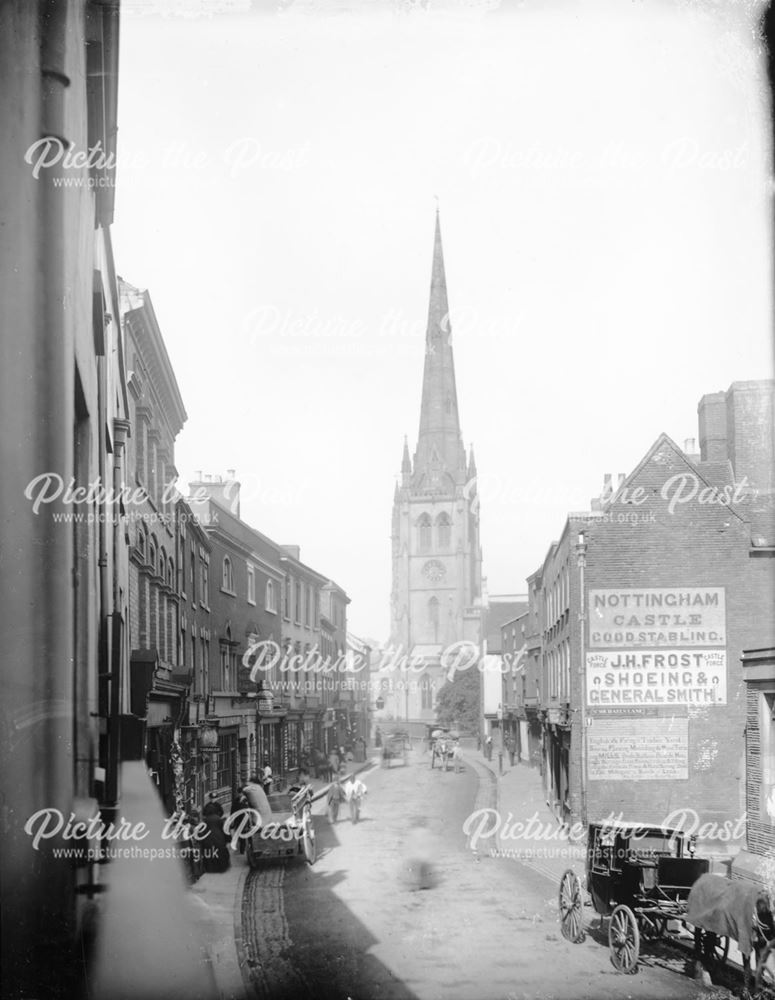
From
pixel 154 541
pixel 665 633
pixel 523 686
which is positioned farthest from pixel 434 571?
pixel 154 541

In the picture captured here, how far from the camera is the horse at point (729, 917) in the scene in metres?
8.67

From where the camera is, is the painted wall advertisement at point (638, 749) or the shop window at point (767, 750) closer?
the shop window at point (767, 750)

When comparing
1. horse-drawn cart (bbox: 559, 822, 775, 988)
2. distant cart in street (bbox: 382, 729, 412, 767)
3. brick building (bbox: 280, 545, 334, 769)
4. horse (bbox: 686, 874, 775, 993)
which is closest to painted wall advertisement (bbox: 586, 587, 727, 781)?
horse-drawn cart (bbox: 559, 822, 775, 988)

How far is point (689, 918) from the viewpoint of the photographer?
944 centimetres

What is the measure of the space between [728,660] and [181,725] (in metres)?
7.35

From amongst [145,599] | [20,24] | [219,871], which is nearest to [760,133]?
[20,24]

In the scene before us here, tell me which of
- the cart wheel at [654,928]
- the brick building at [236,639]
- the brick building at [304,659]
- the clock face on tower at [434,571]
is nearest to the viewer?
the cart wheel at [654,928]

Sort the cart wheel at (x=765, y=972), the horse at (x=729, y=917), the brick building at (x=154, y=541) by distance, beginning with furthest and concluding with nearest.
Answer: the brick building at (x=154, y=541) < the horse at (x=729, y=917) < the cart wheel at (x=765, y=972)

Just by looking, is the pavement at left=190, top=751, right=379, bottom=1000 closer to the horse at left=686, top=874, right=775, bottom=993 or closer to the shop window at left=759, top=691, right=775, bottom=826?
the horse at left=686, top=874, right=775, bottom=993

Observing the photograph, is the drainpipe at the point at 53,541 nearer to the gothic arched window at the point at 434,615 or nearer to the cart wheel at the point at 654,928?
the cart wheel at the point at 654,928

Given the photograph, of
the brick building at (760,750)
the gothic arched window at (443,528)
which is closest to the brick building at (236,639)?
the brick building at (760,750)

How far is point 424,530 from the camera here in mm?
38531

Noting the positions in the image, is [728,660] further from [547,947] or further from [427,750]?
[427,750]

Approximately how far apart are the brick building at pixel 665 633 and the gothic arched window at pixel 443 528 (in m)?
18.5
